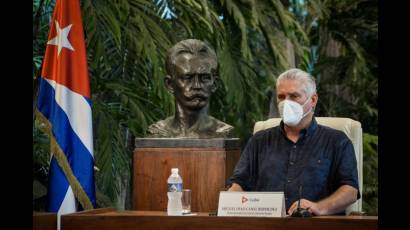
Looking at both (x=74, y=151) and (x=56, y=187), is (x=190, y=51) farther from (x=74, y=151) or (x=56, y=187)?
(x=56, y=187)

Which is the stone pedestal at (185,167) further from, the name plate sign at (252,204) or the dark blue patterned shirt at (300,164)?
the name plate sign at (252,204)

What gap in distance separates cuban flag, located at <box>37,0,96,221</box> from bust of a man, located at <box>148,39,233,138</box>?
387mm

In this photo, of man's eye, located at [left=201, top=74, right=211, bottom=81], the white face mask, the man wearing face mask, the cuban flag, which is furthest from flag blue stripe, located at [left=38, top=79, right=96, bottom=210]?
the white face mask

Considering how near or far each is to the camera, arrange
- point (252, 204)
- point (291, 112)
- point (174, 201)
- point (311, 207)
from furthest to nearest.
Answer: point (291, 112)
point (174, 201)
point (311, 207)
point (252, 204)

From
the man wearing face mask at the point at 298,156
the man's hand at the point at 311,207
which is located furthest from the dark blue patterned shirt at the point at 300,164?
the man's hand at the point at 311,207

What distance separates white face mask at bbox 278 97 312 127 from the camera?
14.2 feet

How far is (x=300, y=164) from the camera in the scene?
4348 mm

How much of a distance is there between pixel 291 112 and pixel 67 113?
4.35ft

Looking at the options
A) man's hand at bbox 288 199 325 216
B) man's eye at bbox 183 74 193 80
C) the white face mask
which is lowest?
man's hand at bbox 288 199 325 216

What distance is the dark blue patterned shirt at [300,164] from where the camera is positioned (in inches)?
169

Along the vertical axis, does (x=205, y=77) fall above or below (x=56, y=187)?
above

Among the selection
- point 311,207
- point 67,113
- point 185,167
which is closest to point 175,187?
point 185,167

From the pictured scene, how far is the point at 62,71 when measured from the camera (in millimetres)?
5078

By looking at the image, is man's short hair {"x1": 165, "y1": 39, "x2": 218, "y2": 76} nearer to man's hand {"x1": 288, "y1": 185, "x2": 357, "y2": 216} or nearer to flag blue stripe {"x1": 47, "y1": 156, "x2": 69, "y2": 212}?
flag blue stripe {"x1": 47, "y1": 156, "x2": 69, "y2": 212}
